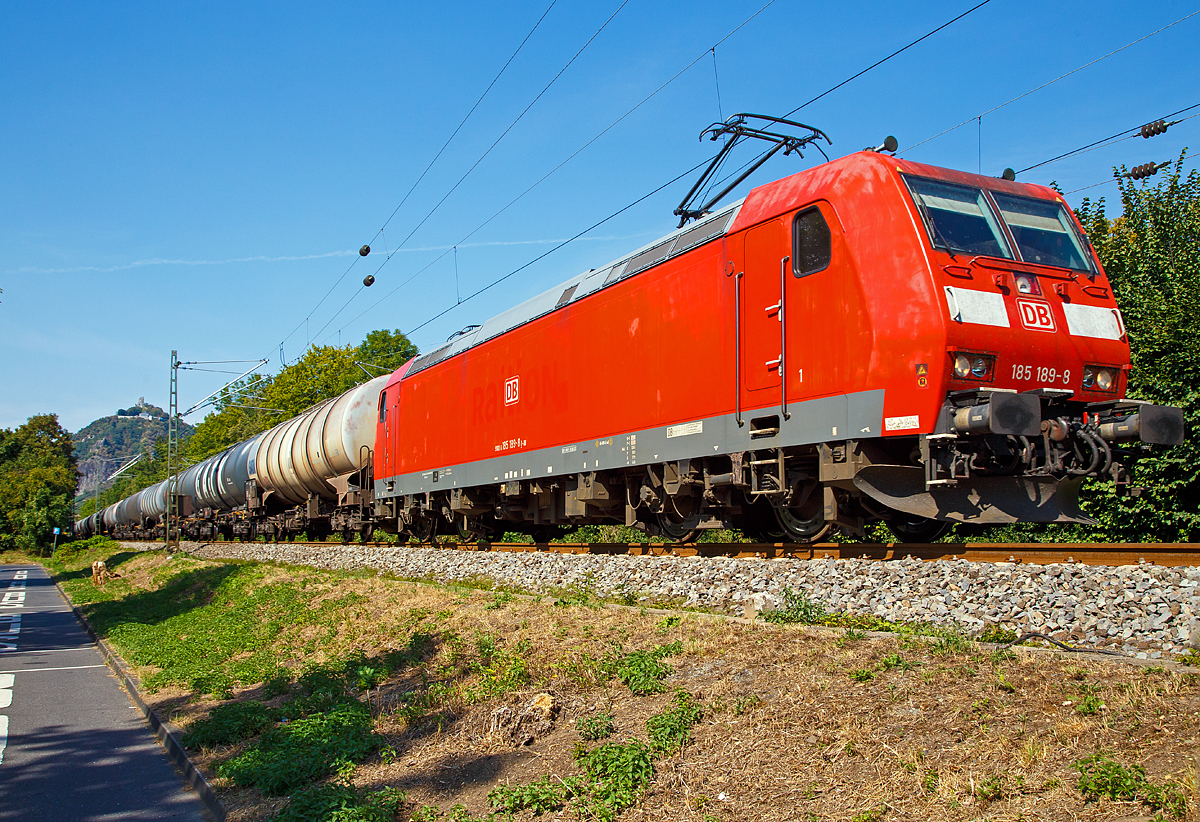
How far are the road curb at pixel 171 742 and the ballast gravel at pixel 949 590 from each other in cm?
424

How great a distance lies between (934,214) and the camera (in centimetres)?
841

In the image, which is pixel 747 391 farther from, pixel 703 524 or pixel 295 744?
pixel 295 744

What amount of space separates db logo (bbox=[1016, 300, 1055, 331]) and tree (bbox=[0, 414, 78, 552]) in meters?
65.5

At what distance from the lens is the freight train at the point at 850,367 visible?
7.90 metres

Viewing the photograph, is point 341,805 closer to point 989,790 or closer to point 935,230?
point 989,790

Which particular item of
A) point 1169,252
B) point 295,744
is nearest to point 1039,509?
point 295,744

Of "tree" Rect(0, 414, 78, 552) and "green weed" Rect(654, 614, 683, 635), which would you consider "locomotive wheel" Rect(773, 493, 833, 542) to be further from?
"tree" Rect(0, 414, 78, 552)

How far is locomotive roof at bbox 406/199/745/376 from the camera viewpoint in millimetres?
10633

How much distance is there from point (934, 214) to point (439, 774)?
682 cm

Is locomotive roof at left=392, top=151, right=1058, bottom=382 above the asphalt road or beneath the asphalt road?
above

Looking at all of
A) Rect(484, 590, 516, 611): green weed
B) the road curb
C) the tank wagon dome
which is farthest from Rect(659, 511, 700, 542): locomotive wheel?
the tank wagon dome

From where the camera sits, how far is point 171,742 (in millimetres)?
6477

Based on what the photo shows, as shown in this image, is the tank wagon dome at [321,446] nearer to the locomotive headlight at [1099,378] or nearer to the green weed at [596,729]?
the locomotive headlight at [1099,378]

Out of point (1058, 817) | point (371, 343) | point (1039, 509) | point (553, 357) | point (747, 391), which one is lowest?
point (1058, 817)
